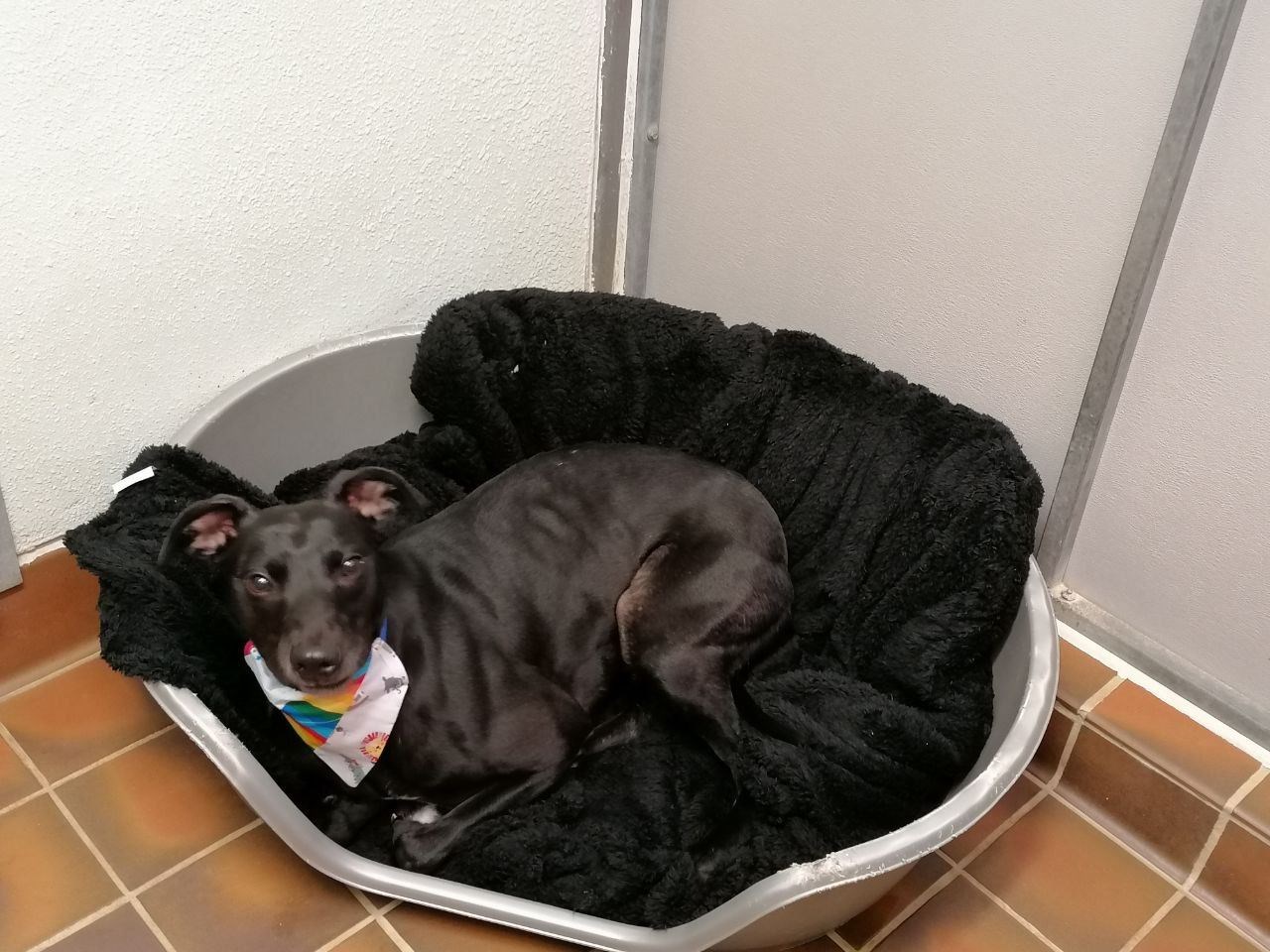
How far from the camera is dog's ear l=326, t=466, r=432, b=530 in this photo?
2.00 m

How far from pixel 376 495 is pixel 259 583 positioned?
285mm

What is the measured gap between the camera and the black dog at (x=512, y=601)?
190 centimetres

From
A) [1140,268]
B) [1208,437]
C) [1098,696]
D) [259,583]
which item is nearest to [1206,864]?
[1098,696]

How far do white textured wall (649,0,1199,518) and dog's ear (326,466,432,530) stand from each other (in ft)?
3.41

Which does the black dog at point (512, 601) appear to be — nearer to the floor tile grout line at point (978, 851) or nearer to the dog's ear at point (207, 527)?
the dog's ear at point (207, 527)

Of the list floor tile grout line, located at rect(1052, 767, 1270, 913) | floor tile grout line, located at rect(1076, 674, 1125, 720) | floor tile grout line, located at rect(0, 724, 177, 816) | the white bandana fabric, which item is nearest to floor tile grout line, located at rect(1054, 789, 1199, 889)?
floor tile grout line, located at rect(1052, 767, 1270, 913)

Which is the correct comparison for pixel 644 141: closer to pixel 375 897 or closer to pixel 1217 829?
pixel 375 897

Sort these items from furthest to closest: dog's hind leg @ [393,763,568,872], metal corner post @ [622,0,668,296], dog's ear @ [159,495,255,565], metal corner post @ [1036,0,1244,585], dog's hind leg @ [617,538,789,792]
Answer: metal corner post @ [622,0,668,296], dog's hind leg @ [617,538,789,792], dog's hind leg @ [393,763,568,872], dog's ear @ [159,495,255,565], metal corner post @ [1036,0,1244,585]

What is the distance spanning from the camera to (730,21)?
8.16 ft

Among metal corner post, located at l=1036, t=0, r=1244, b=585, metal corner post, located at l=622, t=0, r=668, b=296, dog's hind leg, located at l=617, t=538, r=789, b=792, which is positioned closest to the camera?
metal corner post, located at l=1036, t=0, r=1244, b=585

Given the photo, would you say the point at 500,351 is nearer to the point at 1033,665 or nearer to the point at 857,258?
the point at 857,258

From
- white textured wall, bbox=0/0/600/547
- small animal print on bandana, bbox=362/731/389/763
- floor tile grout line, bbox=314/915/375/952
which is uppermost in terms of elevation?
white textured wall, bbox=0/0/600/547

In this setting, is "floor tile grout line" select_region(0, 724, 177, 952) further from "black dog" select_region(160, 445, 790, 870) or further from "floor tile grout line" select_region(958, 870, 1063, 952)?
"floor tile grout line" select_region(958, 870, 1063, 952)

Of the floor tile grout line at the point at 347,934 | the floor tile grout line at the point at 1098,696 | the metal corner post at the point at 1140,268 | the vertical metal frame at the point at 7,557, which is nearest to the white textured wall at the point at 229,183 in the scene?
the vertical metal frame at the point at 7,557
